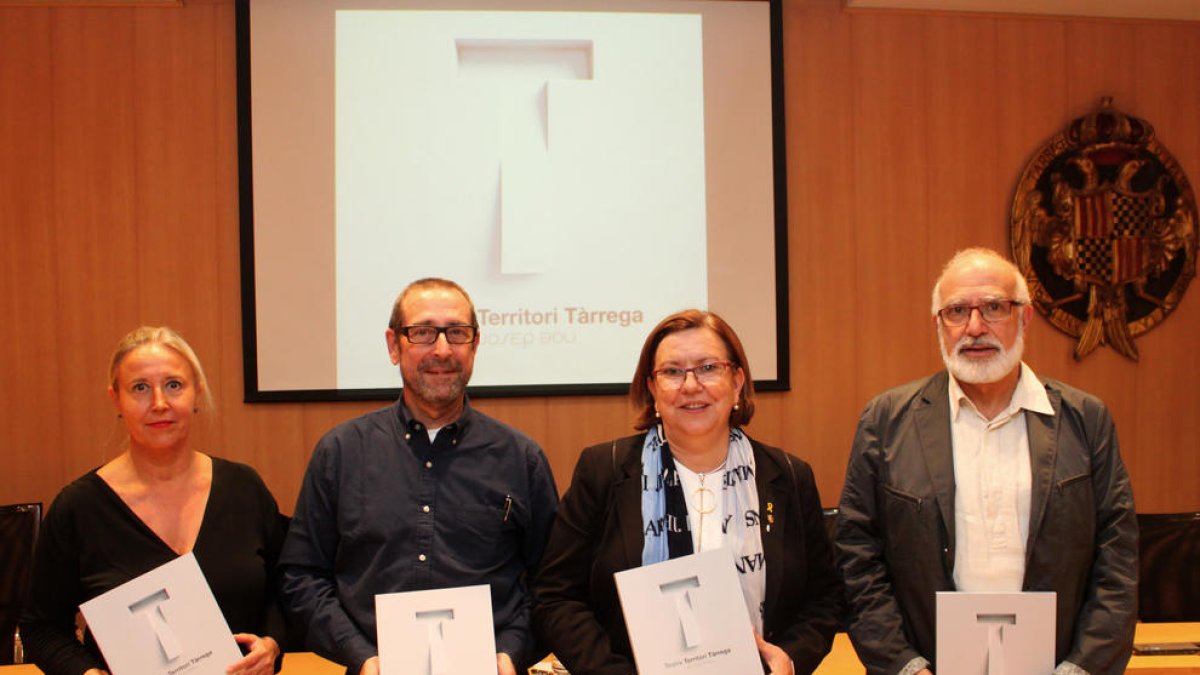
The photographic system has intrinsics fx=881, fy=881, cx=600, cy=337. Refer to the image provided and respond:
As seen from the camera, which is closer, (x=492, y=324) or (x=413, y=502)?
(x=413, y=502)

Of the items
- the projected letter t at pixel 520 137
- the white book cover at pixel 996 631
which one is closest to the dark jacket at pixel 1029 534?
the white book cover at pixel 996 631

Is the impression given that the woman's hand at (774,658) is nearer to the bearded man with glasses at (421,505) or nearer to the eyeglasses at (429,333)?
the bearded man with glasses at (421,505)

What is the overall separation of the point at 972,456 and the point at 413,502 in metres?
1.39

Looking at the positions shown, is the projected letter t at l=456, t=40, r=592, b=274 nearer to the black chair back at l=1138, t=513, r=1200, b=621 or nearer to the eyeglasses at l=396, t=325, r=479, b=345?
the eyeglasses at l=396, t=325, r=479, b=345

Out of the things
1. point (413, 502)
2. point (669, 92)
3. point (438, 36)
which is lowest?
point (413, 502)

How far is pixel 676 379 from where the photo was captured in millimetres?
2062

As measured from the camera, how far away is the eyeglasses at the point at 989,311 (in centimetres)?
220

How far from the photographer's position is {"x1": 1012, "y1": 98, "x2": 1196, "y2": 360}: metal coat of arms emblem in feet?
12.8

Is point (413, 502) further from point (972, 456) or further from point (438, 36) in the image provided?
point (438, 36)

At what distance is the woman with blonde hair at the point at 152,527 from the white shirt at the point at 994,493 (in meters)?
1.70

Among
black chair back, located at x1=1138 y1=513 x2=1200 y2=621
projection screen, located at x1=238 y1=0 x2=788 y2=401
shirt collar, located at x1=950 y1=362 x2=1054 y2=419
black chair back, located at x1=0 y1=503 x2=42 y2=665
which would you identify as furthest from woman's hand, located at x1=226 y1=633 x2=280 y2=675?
black chair back, located at x1=1138 y1=513 x2=1200 y2=621

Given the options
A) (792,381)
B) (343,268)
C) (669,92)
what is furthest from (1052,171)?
(343,268)

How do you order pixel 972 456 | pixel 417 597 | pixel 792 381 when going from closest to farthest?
pixel 417 597
pixel 972 456
pixel 792 381

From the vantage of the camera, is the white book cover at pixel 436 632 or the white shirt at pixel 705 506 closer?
the white book cover at pixel 436 632
